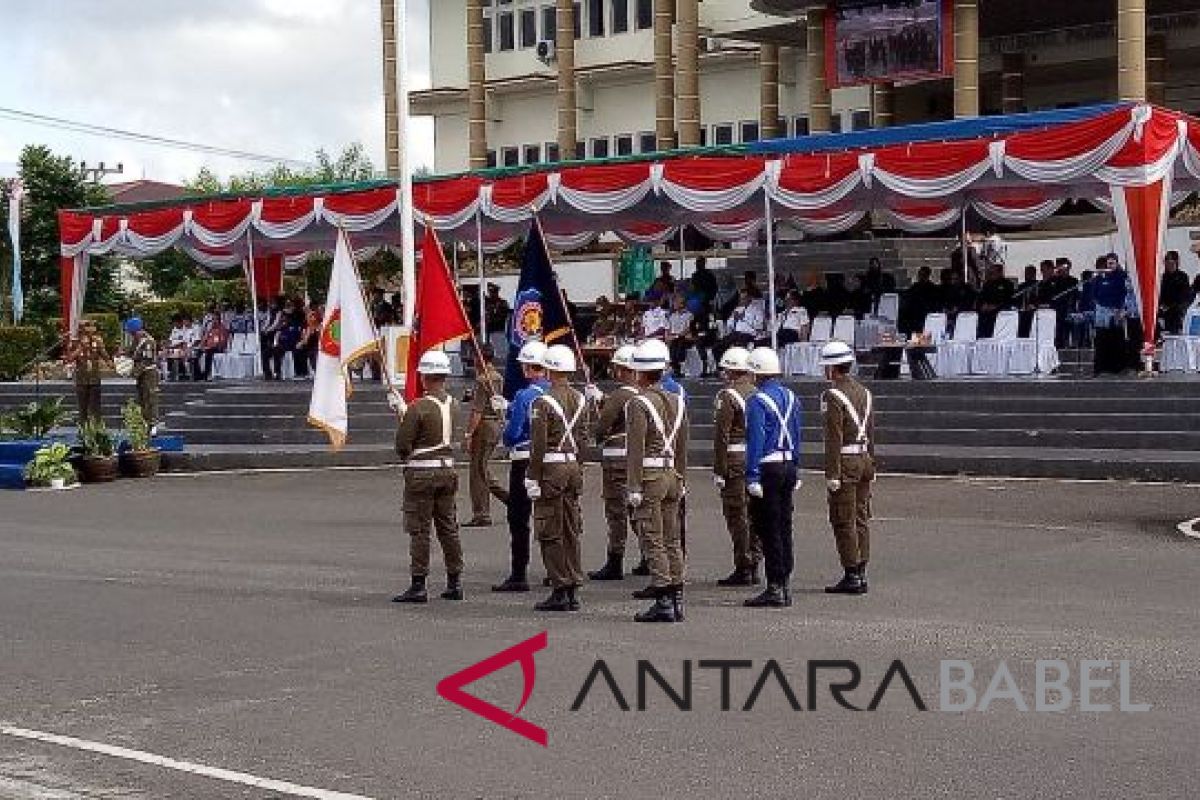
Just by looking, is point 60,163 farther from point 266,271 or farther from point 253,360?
point 253,360

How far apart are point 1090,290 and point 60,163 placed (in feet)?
128

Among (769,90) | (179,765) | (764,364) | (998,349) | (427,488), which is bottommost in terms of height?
(179,765)

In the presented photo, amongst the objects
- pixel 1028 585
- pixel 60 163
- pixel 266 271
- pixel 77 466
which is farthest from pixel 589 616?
pixel 60 163

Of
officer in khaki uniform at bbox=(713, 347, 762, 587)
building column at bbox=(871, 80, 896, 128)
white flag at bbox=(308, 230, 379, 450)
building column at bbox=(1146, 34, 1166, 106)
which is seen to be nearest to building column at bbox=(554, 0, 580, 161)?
building column at bbox=(871, 80, 896, 128)

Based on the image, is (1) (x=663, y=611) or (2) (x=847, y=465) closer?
(1) (x=663, y=611)

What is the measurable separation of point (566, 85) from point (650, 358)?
133 feet

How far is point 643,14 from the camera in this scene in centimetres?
5434

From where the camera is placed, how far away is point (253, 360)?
3612 cm

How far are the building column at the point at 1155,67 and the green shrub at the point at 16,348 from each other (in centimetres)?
2789

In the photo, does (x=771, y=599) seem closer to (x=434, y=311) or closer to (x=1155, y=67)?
(x=434, y=311)

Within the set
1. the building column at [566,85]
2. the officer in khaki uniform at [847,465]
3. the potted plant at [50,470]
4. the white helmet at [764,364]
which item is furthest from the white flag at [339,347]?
the building column at [566,85]

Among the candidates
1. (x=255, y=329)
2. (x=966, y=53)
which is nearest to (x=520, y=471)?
(x=255, y=329)

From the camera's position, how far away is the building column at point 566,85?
50969mm

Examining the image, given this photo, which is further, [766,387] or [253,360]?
[253,360]
